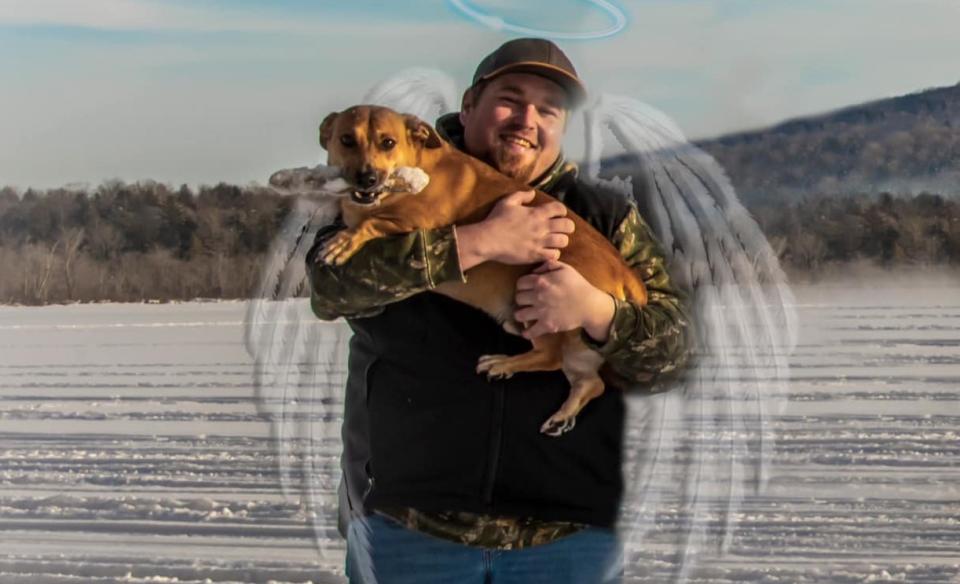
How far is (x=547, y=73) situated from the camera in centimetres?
133

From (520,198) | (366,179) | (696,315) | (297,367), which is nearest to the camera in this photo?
(366,179)

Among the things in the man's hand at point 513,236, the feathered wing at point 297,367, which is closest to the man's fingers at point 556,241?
the man's hand at point 513,236

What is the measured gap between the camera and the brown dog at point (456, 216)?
1194mm

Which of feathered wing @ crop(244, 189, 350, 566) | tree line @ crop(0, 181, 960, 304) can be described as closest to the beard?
feathered wing @ crop(244, 189, 350, 566)

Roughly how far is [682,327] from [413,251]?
1.33 ft

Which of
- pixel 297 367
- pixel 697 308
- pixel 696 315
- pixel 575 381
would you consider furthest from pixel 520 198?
pixel 297 367

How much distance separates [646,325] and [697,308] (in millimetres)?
918

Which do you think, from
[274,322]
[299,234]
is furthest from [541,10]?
[274,322]

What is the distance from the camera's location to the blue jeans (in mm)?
1341

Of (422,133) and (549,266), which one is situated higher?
(422,133)

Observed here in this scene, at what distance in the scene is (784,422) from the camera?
13.6ft

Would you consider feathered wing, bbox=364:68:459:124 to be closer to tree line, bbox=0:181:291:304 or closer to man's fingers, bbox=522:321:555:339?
man's fingers, bbox=522:321:555:339

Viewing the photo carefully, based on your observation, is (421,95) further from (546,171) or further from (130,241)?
(130,241)

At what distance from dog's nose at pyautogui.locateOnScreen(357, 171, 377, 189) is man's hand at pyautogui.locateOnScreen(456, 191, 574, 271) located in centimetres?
13
